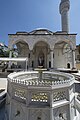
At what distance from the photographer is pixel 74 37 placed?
19688 mm

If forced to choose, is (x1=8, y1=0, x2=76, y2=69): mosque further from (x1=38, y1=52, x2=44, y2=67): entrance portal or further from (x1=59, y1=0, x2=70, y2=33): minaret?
(x1=59, y1=0, x2=70, y2=33): minaret

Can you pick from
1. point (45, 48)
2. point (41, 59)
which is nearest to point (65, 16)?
point (45, 48)

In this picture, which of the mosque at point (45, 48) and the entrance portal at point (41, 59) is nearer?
the mosque at point (45, 48)

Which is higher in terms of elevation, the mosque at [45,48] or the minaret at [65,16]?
the minaret at [65,16]

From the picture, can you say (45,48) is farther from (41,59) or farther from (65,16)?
(65,16)

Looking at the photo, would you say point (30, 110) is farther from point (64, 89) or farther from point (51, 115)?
point (64, 89)

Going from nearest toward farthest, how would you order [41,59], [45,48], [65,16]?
[41,59] < [45,48] < [65,16]

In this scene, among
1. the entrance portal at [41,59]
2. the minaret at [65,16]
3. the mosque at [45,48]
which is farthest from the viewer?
the minaret at [65,16]

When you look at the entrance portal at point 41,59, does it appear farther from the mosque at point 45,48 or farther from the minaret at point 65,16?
the minaret at point 65,16

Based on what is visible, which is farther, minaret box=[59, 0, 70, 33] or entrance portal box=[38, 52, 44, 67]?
minaret box=[59, 0, 70, 33]

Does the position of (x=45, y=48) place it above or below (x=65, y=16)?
below

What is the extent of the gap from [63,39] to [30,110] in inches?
727

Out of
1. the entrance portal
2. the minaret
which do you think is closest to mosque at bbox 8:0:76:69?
the entrance portal

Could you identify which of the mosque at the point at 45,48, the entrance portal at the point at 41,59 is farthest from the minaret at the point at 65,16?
the entrance portal at the point at 41,59
